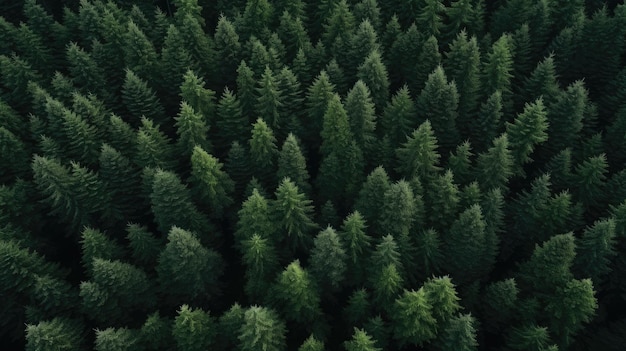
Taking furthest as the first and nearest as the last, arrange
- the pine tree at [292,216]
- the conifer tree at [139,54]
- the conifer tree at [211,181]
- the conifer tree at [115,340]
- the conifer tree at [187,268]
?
1. the conifer tree at [139,54]
2. the conifer tree at [211,181]
3. the pine tree at [292,216]
4. the conifer tree at [187,268]
5. the conifer tree at [115,340]

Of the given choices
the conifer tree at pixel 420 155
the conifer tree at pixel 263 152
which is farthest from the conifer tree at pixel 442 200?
the conifer tree at pixel 263 152

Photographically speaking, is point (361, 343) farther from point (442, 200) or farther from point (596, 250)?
point (596, 250)

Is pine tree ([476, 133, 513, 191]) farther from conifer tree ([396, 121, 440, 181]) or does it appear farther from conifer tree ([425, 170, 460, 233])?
conifer tree ([396, 121, 440, 181])

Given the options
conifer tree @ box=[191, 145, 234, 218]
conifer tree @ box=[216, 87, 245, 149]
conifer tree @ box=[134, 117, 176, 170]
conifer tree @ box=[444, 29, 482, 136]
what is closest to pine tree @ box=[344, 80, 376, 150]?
conifer tree @ box=[444, 29, 482, 136]

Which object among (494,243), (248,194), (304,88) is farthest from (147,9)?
(494,243)

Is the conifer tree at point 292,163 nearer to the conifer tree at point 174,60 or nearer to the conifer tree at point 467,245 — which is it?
the conifer tree at point 467,245
